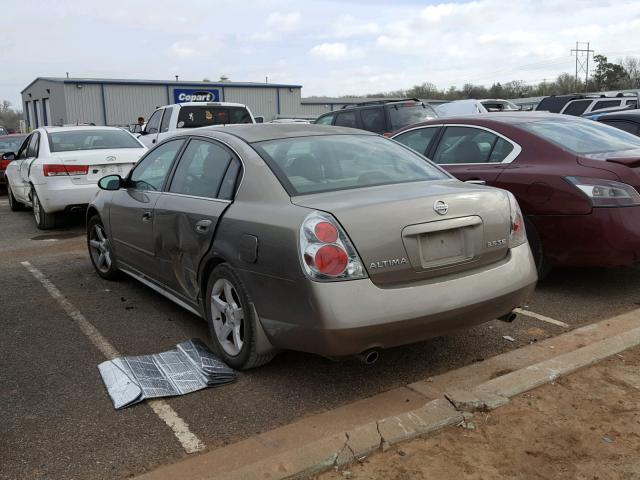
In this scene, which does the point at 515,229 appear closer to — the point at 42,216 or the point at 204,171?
the point at 204,171

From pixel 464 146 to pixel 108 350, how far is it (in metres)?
3.88

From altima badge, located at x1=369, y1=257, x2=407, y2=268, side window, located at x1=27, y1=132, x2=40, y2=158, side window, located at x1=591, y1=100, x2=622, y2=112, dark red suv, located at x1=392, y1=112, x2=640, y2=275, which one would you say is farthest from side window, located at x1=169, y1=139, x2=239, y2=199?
side window, located at x1=591, y1=100, x2=622, y2=112

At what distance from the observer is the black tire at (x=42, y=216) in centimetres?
945

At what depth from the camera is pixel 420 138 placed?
22.5ft

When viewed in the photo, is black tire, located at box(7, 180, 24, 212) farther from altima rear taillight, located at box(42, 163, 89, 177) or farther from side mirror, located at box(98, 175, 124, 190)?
side mirror, located at box(98, 175, 124, 190)

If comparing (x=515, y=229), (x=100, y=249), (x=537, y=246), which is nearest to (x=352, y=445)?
(x=515, y=229)

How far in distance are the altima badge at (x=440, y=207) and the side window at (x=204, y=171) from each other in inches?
52.6

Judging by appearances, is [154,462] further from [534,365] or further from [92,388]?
[534,365]

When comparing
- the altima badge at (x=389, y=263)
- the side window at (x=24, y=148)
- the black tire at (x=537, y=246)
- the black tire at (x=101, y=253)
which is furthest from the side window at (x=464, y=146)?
the side window at (x=24, y=148)

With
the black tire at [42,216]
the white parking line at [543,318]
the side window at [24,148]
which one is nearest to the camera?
the white parking line at [543,318]

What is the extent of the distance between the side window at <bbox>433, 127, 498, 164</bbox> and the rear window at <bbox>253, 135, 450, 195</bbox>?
5.61 ft

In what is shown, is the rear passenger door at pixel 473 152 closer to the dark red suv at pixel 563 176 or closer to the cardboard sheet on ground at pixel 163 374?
the dark red suv at pixel 563 176

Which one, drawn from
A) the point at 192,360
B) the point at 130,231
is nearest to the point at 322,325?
the point at 192,360

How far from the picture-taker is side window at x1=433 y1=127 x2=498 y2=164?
6.02m
